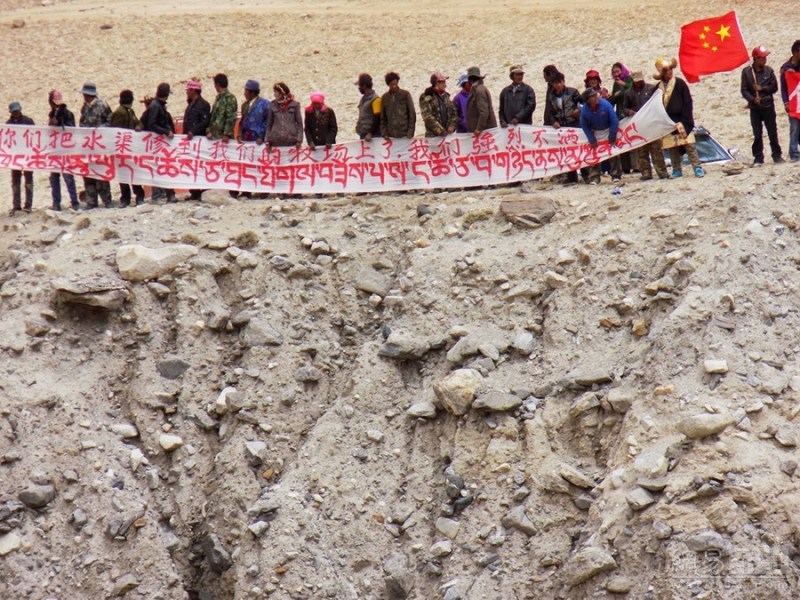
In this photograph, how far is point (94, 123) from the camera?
1380cm

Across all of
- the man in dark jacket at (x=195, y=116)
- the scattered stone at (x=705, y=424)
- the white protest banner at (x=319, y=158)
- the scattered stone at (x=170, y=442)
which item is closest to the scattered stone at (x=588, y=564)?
the scattered stone at (x=705, y=424)

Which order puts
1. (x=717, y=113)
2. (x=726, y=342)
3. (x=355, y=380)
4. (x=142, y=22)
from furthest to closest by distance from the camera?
(x=142, y=22), (x=717, y=113), (x=355, y=380), (x=726, y=342)

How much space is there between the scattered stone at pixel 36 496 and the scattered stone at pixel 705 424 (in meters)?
5.70

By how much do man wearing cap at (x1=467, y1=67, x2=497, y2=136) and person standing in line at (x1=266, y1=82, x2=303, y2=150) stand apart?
2098mm

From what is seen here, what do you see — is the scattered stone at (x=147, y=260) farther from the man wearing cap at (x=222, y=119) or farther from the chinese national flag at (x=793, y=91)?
the chinese national flag at (x=793, y=91)

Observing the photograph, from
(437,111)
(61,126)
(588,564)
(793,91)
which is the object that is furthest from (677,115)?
(61,126)

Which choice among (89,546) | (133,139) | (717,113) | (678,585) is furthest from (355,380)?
(717,113)

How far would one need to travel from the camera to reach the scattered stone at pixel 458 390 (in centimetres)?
994

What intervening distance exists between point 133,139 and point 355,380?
16.5ft

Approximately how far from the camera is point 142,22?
2777 cm

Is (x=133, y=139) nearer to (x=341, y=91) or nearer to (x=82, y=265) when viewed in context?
(x=82, y=265)

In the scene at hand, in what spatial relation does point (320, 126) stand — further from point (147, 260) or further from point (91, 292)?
point (91, 292)

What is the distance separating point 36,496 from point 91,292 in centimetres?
222

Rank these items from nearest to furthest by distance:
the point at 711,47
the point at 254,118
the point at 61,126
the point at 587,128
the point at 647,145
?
1. the point at 647,145
2. the point at 587,128
3. the point at 254,118
4. the point at 61,126
5. the point at 711,47
